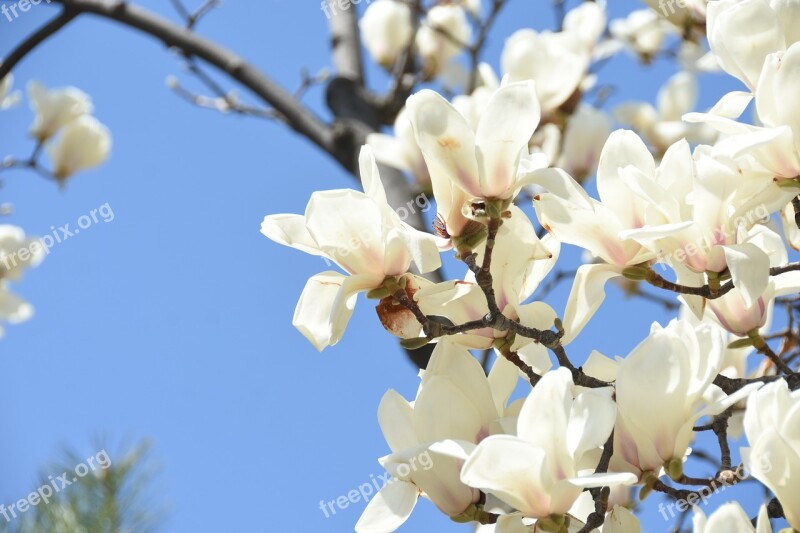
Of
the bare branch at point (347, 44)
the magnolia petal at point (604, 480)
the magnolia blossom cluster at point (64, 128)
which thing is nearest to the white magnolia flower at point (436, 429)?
the magnolia petal at point (604, 480)

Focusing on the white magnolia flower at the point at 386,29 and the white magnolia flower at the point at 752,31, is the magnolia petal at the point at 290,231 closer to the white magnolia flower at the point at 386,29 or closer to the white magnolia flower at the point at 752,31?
the white magnolia flower at the point at 752,31

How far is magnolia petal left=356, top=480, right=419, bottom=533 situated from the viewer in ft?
2.11

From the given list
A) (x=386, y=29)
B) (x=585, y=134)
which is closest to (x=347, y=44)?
(x=386, y=29)

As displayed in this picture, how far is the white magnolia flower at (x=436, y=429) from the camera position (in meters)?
0.64

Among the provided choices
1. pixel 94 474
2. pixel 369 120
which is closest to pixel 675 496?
pixel 94 474

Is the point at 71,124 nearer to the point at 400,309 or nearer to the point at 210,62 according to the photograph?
the point at 210,62

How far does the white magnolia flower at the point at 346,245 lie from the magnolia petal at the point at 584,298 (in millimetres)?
120

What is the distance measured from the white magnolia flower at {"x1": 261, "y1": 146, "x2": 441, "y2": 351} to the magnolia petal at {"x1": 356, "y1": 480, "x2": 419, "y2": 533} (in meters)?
0.12

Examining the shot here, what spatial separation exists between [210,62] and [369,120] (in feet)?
1.15

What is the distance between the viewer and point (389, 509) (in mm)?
652

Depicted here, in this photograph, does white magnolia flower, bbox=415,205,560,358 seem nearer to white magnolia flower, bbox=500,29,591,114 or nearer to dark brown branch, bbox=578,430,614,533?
dark brown branch, bbox=578,430,614,533

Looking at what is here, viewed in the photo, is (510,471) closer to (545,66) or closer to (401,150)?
(401,150)

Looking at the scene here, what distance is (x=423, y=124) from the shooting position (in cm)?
62

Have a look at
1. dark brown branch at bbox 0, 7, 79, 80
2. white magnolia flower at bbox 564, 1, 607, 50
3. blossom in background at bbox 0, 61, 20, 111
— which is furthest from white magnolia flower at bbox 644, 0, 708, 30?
blossom in background at bbox 0, 61, 20, 111
